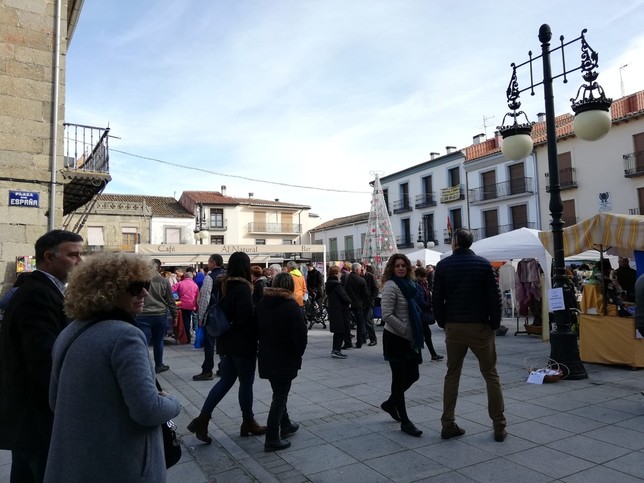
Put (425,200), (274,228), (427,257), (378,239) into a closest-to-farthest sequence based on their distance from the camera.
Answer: (378,239) < (427,257) < (425,200) < (274,228)

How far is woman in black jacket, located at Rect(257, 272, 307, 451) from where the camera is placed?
3.93 m

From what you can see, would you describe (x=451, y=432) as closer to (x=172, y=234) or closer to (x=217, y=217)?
(x=172, y=234)

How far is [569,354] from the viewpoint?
242 inches

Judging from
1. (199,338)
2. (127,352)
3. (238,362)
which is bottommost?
(199,338)

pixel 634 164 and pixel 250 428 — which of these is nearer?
pixel 250 428

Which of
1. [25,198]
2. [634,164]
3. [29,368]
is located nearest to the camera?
[29,368]

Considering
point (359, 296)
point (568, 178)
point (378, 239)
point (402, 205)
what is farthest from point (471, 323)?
point (402, 205)

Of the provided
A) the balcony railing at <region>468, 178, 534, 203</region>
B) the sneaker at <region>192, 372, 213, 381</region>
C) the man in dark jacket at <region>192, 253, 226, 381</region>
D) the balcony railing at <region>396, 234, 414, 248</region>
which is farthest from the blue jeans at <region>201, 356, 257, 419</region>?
the balcony railing at <region>396, 234, 414, 248</region>

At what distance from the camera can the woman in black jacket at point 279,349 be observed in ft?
12.9

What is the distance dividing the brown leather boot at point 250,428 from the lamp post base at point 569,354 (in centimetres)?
405

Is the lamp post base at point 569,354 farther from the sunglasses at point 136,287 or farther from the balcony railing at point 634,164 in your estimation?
the balcony railing at point 634,164

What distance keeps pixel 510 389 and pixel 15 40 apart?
28.9ft

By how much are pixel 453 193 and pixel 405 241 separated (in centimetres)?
652

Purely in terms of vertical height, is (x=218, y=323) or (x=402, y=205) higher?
(x=402, y=205)
